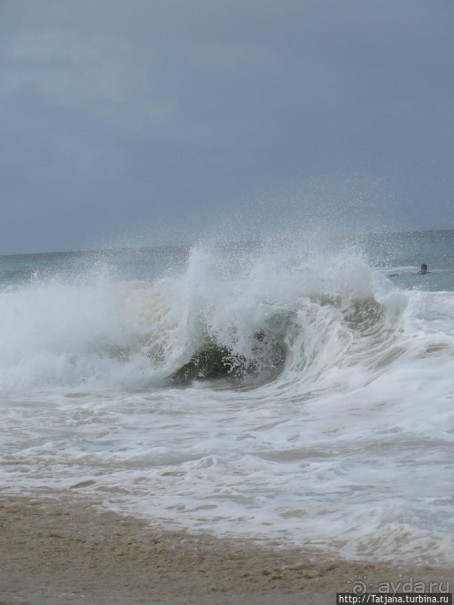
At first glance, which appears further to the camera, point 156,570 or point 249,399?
point 249,399

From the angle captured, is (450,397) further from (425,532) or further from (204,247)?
(204,247)

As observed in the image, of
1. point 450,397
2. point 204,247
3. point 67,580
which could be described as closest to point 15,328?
point 204,247

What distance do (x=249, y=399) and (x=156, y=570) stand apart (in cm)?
511

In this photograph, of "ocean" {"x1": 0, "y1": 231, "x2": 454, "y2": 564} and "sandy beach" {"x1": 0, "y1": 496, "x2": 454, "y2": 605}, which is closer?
"sandy beach" {"x1": 0, "y1": 496, "x2": 454, "y2": 605}

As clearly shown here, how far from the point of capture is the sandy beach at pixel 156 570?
3.18 metres

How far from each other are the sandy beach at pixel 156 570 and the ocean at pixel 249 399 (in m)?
0.20

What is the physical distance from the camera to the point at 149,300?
1266cm

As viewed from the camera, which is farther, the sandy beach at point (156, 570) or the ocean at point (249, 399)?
the ocean at point (249, 399)

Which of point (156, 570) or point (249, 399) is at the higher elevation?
point (156, 570)

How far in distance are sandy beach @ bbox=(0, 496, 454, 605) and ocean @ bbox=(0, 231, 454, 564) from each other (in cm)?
20

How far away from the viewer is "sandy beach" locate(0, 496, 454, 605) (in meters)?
3.18

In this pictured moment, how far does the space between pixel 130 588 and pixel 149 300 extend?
9.50 metres

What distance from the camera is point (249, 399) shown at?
28.2ft

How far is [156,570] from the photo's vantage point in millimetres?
3518
